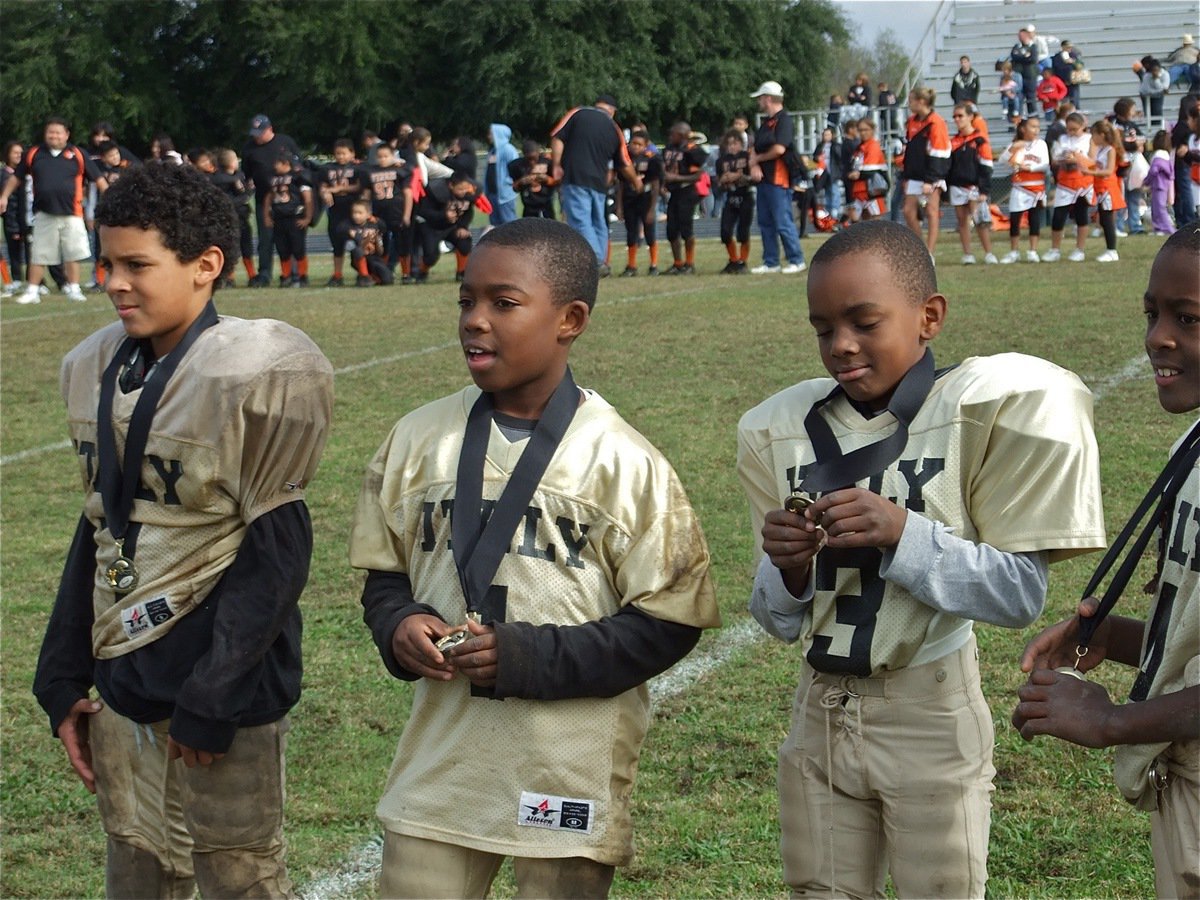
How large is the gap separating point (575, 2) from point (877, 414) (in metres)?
41.9

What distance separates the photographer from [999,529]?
2.77m

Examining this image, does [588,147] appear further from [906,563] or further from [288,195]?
[906,563]

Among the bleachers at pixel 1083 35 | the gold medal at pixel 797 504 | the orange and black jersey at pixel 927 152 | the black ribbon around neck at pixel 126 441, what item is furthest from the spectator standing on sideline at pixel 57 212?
the bleachers at pixel 1083 35

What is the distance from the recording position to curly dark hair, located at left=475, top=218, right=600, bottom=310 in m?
2.99

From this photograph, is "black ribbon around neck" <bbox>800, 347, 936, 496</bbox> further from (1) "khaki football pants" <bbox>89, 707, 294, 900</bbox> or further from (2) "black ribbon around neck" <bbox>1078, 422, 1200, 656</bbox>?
(1) "khaki football pants" <bbox>89, 707, 294, 900</bbox>

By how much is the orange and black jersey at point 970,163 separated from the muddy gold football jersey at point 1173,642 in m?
14.8

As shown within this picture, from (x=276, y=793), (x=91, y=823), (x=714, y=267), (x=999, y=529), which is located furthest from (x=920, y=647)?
(x=714, y=267)

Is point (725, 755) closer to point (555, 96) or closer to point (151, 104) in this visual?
point (555, 96)

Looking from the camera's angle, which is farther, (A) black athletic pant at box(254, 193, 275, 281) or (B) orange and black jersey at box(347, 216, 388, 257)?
(A) black athletic pant at box(254, 193, 275, 281)

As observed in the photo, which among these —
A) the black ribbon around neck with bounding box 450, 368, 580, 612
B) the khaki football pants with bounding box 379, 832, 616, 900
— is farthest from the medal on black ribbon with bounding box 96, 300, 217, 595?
the khaki football pants with bounding box 379, 832, 616, 900

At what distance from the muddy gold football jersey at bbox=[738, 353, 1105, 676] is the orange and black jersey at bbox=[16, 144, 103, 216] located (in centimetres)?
1623

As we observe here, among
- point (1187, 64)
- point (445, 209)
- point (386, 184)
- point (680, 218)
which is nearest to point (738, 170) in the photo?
point (680, 218)

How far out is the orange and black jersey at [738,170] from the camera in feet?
58.3

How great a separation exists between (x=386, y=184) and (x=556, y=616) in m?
17.5
